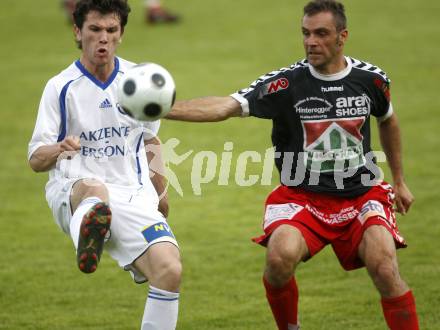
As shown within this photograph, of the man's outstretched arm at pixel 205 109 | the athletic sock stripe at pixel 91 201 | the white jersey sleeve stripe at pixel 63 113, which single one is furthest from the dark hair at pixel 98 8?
the athletic sock stripe at pixel 91 201

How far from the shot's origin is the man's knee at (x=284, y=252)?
703 cm

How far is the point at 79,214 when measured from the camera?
22.1ft

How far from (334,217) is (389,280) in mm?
721

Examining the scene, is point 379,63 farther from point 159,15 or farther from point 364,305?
point 364,305

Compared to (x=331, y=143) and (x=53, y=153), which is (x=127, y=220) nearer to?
(x=53, y=153)

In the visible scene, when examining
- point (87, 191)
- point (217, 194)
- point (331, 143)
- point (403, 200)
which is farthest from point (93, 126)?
point (217, 194)

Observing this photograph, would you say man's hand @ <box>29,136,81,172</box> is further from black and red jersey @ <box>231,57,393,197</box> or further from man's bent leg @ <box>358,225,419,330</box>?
man's bent leg @ <box>358,225,419,330</box>

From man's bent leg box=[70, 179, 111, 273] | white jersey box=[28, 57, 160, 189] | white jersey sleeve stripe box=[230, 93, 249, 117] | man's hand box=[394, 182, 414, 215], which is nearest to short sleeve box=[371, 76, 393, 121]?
man's hand box=[394, 182, 414, 215]

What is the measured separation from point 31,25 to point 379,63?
10498 millimetres

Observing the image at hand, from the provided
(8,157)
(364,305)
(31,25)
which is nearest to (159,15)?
(31,25)

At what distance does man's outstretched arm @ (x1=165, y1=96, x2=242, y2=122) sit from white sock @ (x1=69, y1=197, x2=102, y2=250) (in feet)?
2.81

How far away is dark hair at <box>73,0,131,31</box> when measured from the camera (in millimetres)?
7113

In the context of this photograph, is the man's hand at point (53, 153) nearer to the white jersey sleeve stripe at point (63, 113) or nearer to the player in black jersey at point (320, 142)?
the white jersey sleeve stripe at point (63, 113)

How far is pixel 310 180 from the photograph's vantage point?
24.5 ft
